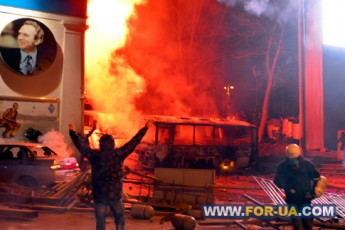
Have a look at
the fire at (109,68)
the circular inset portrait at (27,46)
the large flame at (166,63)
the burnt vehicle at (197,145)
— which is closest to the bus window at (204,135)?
the burnt vehicle at (197,145)

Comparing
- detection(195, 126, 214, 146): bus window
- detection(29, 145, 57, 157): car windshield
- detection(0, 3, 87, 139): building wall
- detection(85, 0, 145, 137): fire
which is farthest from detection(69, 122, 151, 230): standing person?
detection(85, 0, 145, 137): fire

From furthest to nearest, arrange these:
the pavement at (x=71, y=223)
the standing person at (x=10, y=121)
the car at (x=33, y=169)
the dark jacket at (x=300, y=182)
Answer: the standing person at (x=10, y=121) → the car at (x=33, y=169) → the pavement at (x=71, y=223) → the dark jacket at (x=300, y=182)

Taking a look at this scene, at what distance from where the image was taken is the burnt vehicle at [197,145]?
15109 mm

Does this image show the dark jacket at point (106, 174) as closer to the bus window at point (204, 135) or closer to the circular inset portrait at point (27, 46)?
the circular inset portrait at point (27, 46)

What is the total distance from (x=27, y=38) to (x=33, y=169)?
523 centimetres

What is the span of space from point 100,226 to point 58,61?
964 centimetres

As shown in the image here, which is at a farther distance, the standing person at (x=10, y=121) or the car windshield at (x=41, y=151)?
the standing person at (x=10, y=121)

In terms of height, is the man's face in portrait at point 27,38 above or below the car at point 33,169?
above

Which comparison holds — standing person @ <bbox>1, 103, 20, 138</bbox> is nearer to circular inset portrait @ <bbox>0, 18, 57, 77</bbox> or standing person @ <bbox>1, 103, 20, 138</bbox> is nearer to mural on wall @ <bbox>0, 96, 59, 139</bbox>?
mural on wall @ <bbox>0, 96, 59, 139</bbox>

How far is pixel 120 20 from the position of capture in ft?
69.3

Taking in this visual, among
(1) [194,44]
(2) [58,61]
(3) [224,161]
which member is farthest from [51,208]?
(1) [194,44]

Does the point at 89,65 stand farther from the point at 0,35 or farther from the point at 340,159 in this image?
the point at 340,159

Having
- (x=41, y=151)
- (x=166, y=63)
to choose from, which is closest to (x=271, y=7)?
(x=166, y=63)

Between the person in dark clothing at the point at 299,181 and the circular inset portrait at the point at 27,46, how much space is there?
997 cm
